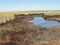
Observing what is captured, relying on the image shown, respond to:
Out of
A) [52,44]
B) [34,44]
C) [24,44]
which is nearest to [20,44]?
[24,44]

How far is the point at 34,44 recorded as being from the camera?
53.3 ft

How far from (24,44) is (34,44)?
3.30ft

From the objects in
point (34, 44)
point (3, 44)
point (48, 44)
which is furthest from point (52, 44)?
point (3, 44)

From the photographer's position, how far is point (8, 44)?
48.6ft

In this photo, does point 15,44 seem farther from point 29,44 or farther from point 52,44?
point 52,44

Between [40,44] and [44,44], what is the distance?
33cm

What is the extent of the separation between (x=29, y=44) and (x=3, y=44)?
6.76 ft

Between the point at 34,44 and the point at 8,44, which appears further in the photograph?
the point at 34,44

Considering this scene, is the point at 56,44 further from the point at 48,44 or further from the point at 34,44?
the point at 34,44

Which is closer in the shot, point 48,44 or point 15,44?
point 15,44

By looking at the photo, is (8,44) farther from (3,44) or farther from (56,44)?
(56,44)

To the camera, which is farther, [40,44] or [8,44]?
[40,44]

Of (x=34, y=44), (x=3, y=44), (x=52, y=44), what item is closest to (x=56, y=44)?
(x=52, y=44)

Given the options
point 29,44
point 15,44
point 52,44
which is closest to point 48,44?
point 52,44
